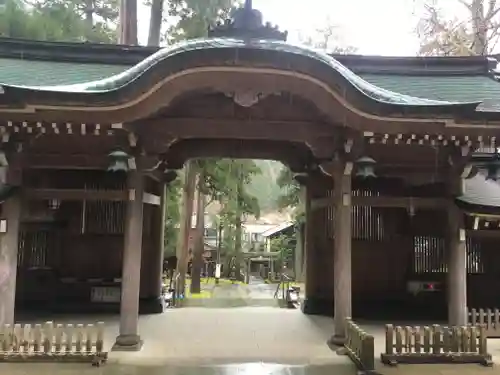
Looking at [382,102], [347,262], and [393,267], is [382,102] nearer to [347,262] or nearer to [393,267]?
[347,262]

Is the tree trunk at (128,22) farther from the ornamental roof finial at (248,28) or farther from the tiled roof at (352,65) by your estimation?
the ornamental roof finial at (248,28)

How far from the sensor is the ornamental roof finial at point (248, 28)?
7.39m

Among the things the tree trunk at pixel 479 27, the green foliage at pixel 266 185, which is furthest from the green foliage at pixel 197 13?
the green foliage at pixel 266 185

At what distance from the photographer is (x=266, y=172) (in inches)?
1848

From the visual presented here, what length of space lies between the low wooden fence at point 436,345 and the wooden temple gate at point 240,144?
2.57 feet

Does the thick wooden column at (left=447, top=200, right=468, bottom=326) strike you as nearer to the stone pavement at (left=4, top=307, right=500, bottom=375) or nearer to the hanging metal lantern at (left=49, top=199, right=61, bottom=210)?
the stone pavement at (left=4, top=307, right=500, bottom=375)

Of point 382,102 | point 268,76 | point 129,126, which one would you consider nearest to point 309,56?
point 268,76

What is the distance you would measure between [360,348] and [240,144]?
4930 mm

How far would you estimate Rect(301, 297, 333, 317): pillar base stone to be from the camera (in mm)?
A: 10680

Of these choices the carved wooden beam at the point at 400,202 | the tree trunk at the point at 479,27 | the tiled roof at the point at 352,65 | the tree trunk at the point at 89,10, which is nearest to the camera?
the carved wooden beam at the point at 400,202

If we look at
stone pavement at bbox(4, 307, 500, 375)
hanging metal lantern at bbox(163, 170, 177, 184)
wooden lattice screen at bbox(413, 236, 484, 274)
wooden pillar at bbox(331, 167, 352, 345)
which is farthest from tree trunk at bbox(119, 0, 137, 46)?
wooden lattice screen at bbox(413, 236, 484, 274)

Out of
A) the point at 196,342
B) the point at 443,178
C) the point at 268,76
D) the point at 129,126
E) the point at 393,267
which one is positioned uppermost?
the point at 268,76

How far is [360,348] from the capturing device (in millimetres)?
6477

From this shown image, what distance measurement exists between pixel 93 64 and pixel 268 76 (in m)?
5.60
